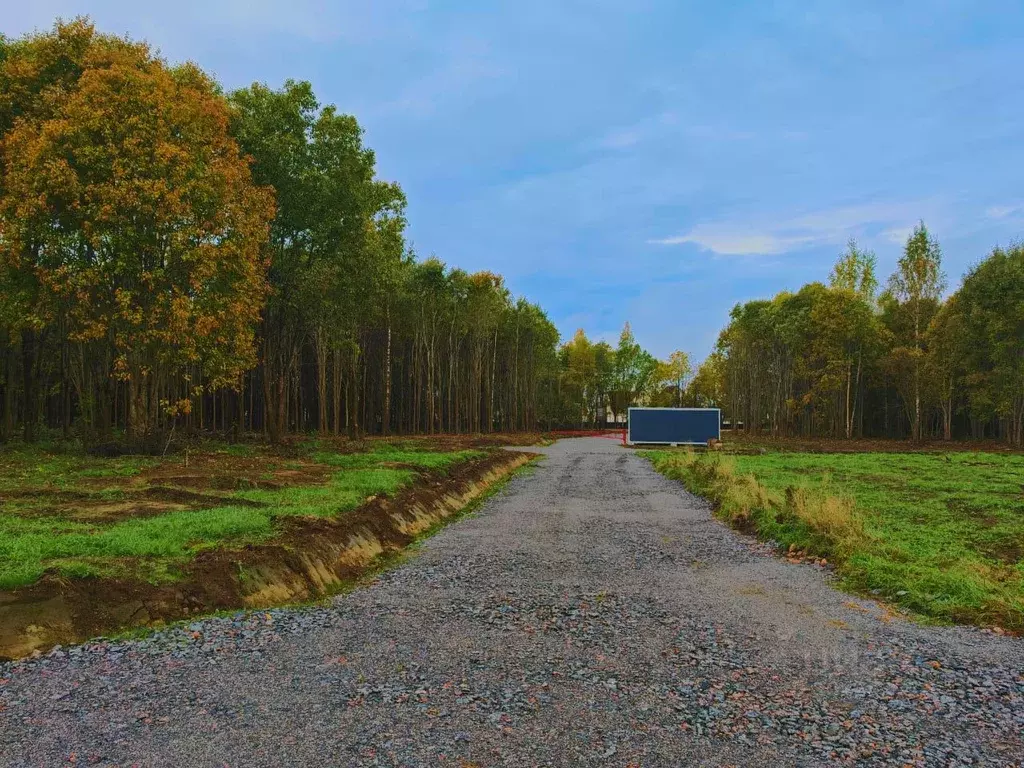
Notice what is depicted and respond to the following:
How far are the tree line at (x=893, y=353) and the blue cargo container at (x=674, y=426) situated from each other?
9079 millimetres

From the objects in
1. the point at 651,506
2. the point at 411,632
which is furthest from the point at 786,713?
the point at 651,506

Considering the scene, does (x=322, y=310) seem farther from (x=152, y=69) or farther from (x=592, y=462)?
(x=592, y=462)

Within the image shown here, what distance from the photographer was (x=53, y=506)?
934 centimetres

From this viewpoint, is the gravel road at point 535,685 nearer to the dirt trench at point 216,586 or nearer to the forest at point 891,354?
the dirt trench at point 216,586

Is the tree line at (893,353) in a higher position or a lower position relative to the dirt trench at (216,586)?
higher

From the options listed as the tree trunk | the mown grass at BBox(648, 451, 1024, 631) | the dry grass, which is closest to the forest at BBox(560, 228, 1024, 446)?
the mown grass at BBox(648, 451, 1024, 631)

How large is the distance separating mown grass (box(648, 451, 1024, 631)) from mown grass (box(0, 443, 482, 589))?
7.01 metres

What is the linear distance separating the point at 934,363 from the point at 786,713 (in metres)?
45.2

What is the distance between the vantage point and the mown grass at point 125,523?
20.6ft

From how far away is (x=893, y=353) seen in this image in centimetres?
4212

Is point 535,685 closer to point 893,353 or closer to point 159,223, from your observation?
point 159,223

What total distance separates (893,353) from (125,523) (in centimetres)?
4476

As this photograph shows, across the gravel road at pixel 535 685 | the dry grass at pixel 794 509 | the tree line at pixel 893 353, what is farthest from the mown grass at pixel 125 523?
the tree line at pixel 893 353

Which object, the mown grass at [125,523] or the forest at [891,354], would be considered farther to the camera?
the forest at [891,354]
